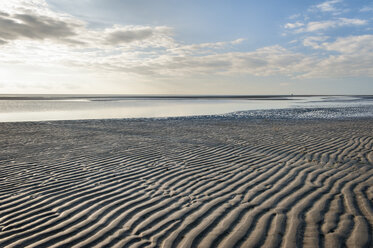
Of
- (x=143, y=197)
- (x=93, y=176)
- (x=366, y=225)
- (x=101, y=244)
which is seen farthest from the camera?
(x=93, y=176)

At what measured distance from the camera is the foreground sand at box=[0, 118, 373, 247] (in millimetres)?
3309

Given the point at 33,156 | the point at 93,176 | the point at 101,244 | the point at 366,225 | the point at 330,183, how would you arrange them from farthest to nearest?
the point at 33,156 < the point at 93,176 < the point at 330,183 < the point at 366,225 < the point at 101,244

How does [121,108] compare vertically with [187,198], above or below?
above

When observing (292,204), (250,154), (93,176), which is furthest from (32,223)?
(250,154)

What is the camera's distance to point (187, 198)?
454 cm

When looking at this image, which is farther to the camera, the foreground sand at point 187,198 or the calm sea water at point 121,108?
the calm sea water at point 121,108

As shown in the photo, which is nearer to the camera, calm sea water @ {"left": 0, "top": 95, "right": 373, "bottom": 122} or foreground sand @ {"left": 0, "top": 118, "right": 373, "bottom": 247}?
foreground sand @ {"left": 0, "top": 118, "right": 373, "bottom": 247}

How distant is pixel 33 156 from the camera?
307 inches

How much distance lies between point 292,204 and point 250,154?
149 inches

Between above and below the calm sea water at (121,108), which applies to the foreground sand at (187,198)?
below

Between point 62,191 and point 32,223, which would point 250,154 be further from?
point 32,223

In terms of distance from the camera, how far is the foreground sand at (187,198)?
130 inches

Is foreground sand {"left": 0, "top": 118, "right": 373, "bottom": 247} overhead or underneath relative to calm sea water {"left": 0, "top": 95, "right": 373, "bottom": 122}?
underneath

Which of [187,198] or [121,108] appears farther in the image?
[121,108]
